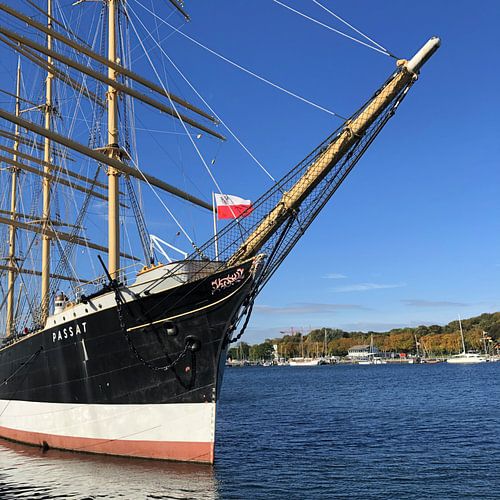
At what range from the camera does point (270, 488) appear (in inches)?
564

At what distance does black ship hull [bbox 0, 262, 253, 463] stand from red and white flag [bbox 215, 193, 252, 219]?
2.39 metres

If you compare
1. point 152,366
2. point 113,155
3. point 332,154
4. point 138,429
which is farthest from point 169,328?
point 113,155

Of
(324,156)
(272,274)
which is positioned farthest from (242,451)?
(324,156)

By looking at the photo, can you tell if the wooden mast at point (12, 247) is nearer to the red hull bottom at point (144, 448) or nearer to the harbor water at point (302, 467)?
the harbor water at point (302, 467)

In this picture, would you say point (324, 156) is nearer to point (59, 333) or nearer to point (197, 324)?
point (197, 324)

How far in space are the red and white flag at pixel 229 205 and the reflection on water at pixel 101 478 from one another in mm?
7735

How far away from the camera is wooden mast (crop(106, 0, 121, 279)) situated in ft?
72.3

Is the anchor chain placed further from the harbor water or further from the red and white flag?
the red and white flag

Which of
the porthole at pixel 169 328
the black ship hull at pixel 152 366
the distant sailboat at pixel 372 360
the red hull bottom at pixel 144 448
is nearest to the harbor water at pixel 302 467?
the red hull bottom at pixel 144 448

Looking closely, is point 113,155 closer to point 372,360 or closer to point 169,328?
point 169,328

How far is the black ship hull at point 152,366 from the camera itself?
55.2 ft

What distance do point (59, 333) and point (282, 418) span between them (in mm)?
15784

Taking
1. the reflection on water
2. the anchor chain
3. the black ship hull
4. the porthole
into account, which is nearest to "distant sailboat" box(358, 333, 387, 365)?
the black ship hull

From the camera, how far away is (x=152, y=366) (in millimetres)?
17375
